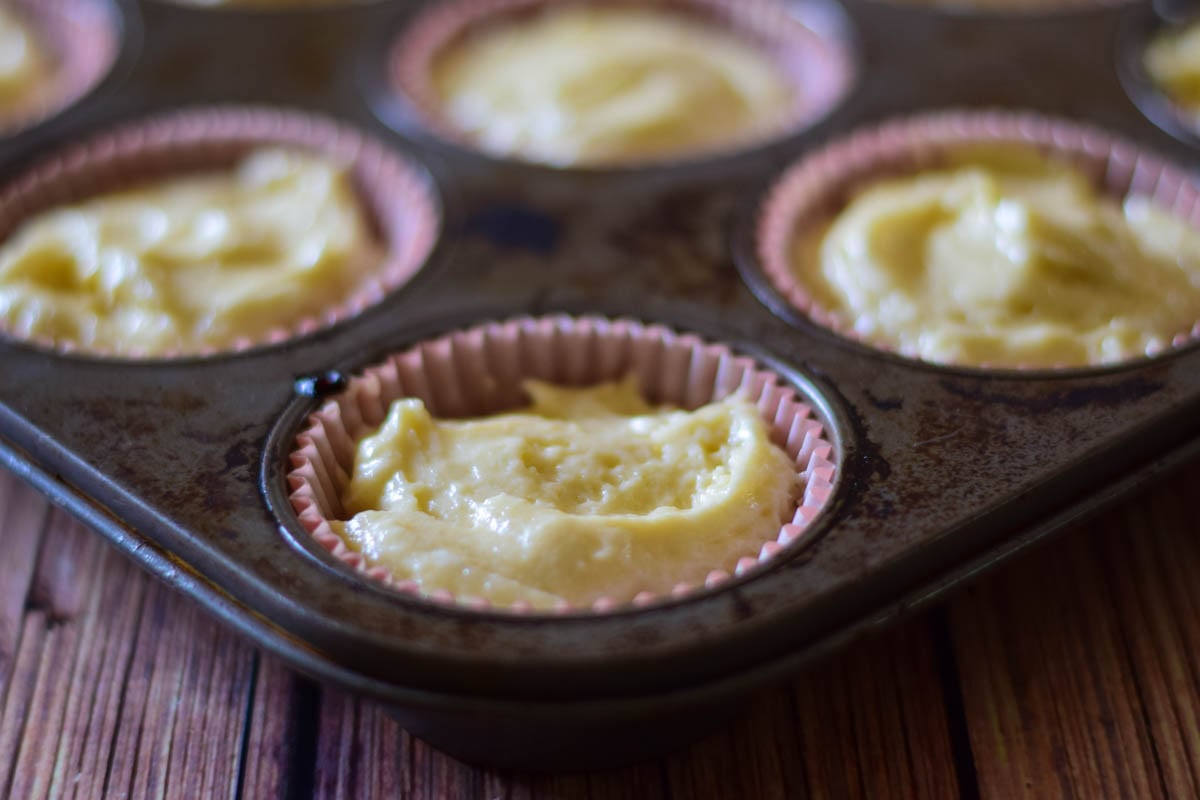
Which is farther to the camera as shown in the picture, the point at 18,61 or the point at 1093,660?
the point at 18,61

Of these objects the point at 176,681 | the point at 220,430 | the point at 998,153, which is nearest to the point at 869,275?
the point at 998,153

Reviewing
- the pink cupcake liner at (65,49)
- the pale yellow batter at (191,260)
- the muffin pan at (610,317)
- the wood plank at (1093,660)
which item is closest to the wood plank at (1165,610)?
the wood plank at (1093,660)

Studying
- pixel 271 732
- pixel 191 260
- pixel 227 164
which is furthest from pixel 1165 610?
pixel 227 164

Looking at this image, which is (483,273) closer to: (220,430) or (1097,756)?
(220,430)

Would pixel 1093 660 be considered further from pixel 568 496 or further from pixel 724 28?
pixel 724 28

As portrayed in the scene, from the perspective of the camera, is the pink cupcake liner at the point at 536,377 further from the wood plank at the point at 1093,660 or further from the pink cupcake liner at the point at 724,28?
the pink cupcake liner at the point at 724,28
